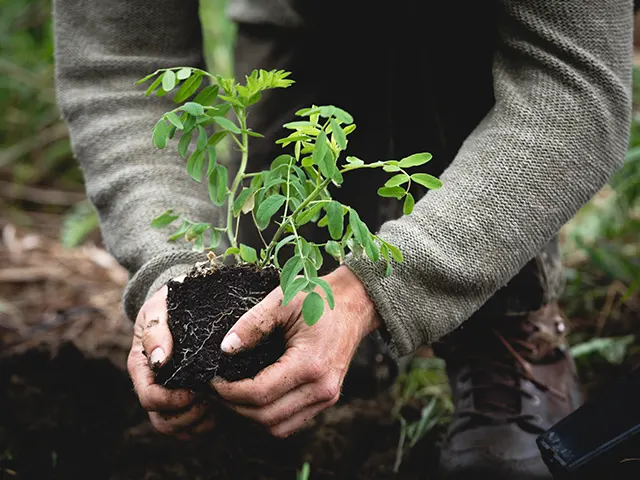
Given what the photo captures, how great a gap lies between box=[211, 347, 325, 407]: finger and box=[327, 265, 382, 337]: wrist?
12 cm

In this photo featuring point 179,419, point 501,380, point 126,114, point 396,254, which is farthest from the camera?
point 501,380

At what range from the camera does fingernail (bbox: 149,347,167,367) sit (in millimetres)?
1143

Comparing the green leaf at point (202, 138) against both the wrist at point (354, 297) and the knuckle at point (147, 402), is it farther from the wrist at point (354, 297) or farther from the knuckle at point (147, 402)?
the knuckle at point (147, 402)

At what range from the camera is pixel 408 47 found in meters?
1.71

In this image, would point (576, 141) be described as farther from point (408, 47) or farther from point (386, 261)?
point (408, 47)

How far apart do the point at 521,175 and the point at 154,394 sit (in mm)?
741

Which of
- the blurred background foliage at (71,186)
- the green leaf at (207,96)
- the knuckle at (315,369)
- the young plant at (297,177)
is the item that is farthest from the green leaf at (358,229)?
the blurred background foliage at (71,186)

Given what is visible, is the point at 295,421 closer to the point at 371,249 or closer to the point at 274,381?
the point at 274,381

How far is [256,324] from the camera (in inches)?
44.4

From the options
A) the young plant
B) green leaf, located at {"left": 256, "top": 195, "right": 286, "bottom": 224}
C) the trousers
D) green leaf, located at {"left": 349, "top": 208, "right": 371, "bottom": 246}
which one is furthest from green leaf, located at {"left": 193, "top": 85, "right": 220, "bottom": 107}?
the trousers

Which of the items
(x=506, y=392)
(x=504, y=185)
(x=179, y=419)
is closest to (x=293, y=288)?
(x=179, y=419)

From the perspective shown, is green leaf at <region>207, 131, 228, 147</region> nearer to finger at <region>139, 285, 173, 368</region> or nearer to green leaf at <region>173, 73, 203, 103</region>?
green leaf at <region>173, 73, 203, 103</region>

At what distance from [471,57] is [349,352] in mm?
838

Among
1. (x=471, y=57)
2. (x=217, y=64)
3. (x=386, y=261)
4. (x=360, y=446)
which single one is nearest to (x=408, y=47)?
(x=471, y=57)
